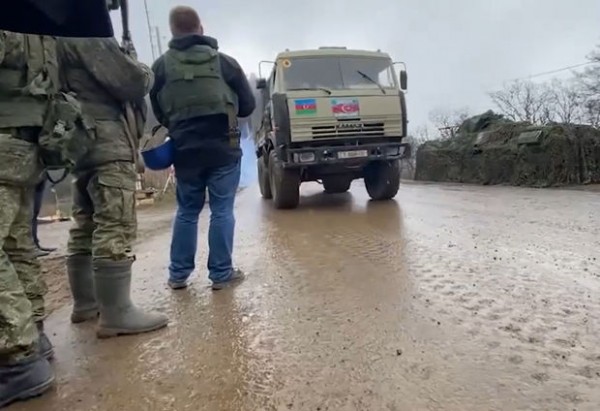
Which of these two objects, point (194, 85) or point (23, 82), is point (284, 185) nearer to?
point (194, 85)

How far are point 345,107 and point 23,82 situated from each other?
594cm

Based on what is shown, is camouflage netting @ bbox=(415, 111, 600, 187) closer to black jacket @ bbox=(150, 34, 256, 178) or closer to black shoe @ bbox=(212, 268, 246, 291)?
black shoe @ bbox=(212, 268, 246, 291)

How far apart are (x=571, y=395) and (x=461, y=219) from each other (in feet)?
15.2

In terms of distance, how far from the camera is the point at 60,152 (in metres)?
2.10

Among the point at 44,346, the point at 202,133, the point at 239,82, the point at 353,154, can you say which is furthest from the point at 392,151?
the point at 44,346

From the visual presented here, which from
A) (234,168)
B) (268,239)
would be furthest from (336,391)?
(268,239)

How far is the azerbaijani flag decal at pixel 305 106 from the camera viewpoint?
7457 millimetres

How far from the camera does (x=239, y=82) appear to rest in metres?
3.46

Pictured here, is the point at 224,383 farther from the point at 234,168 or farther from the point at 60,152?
the point at 234,168

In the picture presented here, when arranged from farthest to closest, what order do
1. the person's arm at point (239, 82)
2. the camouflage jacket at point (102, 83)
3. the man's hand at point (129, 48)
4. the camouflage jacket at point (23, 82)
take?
1. the person's arm at point (239, 82)
2. the man's hand at point (129, 48)
3. the camouflage jacket at point (102, 83)
4. the camouflage jacket at point (23, 82)

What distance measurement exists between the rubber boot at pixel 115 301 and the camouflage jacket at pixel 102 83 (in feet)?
1.75

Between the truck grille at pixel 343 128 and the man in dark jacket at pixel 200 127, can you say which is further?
the truck grille at pixel 343 128

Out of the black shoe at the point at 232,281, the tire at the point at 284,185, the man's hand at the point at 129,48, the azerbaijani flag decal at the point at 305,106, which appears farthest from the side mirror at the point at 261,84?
the man's hand at the point at 129,48

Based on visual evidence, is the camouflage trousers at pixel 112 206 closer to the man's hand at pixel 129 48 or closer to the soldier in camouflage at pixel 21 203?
the soldier in camouflage at pixel 21 203
